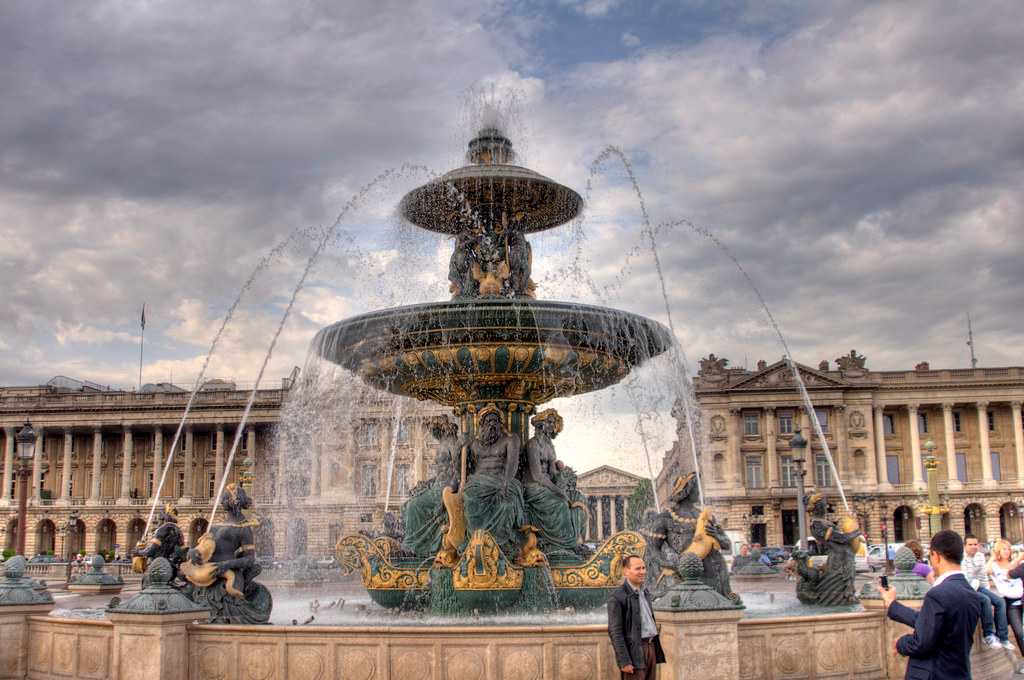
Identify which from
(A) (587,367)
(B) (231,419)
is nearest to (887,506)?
(B) (231,419)

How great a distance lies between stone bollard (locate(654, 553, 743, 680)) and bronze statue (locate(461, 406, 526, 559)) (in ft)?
14.4

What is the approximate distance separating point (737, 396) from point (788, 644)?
7757 cm

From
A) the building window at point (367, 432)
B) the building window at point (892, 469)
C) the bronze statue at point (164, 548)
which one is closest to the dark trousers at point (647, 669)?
the bronze statue at point (164, 548)

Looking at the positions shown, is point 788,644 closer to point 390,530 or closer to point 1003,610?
point 1003,610

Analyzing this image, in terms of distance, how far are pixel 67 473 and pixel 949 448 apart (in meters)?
72.0

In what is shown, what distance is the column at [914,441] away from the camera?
83.7 metres

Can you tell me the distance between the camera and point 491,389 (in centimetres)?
1261

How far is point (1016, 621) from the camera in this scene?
1027 centimetres

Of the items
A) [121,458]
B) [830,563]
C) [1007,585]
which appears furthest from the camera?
[121,458]

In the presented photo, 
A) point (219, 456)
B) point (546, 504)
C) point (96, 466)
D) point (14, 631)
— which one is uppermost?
point (219, 456)

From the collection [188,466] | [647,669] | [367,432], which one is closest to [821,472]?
[188,466]

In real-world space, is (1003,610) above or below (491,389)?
below

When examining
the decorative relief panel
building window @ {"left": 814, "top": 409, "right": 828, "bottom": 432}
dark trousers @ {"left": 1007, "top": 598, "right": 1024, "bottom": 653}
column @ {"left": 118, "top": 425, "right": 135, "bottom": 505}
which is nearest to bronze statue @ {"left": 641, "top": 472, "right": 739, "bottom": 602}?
dark trousers @ {"left": 1007, "top": 598, "right": 1024, "bottom": 653}

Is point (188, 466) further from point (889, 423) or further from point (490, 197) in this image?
point (490, 197)
